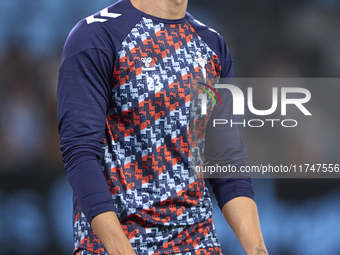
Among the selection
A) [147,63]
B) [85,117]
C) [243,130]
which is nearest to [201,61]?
[147,63]

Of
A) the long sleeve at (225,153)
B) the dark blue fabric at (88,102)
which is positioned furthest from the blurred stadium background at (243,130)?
the dark blue fabric at (88,102)

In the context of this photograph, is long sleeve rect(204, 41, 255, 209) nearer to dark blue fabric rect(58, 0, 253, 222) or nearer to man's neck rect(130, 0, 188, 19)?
man's neck rect(130, 0, 188, 19)

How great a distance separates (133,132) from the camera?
1.27 metres

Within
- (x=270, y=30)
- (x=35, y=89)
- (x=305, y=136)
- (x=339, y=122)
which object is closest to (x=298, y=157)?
(x=305, y=136)

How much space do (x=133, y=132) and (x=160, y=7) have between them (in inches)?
13.9

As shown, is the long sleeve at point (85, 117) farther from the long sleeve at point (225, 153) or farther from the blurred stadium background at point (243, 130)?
the blurred stadium background at point (243, 130)

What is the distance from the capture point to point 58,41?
232 centimetres

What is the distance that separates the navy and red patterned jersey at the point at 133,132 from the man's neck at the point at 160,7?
0.02 m

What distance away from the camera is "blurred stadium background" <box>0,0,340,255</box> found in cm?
229

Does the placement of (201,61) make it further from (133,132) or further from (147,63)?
(133,132)

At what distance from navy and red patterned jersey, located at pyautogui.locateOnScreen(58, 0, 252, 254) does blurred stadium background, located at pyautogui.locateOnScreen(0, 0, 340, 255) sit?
3.36 ft

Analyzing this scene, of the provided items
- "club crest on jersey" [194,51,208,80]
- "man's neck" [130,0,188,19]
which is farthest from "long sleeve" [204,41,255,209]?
"man's neck" [130,0,188,19]

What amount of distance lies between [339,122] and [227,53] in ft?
3.74

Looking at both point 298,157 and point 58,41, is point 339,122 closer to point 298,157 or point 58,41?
point 298,157
